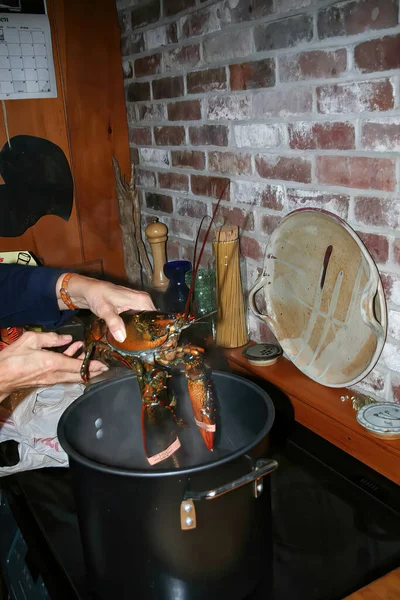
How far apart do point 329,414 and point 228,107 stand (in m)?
0.85

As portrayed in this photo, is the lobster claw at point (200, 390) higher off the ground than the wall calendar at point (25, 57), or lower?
lower

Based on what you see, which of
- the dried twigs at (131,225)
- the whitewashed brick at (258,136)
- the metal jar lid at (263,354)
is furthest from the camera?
the dried twigs at (131,225)

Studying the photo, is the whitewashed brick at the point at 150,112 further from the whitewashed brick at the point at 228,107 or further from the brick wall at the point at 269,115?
the whitewashed brick at the point at 228,107

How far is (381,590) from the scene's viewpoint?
94cm

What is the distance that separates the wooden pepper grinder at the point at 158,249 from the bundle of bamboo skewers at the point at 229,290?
0.37 metres

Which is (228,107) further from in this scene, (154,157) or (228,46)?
(154,157)

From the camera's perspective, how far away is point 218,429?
3.92 ft

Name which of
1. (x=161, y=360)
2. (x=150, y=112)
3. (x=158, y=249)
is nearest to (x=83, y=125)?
(x=150, y=112)

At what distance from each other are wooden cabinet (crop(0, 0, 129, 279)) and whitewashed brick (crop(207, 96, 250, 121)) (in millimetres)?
570

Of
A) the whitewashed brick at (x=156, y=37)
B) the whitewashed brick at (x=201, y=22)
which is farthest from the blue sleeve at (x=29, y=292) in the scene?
the whitewashed brick at (x=156, y=37)

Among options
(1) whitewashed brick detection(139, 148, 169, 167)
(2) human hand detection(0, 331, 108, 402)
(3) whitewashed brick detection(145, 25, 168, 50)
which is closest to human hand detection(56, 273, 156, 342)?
(2) human hand detection(0, 331, 108, 402)

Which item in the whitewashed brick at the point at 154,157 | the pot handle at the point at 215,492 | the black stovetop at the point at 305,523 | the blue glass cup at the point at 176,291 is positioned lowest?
the black stovetop at the point at 305,523

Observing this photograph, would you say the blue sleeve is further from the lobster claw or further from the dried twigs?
the dried twigs

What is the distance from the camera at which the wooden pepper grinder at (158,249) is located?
6.25 feet
